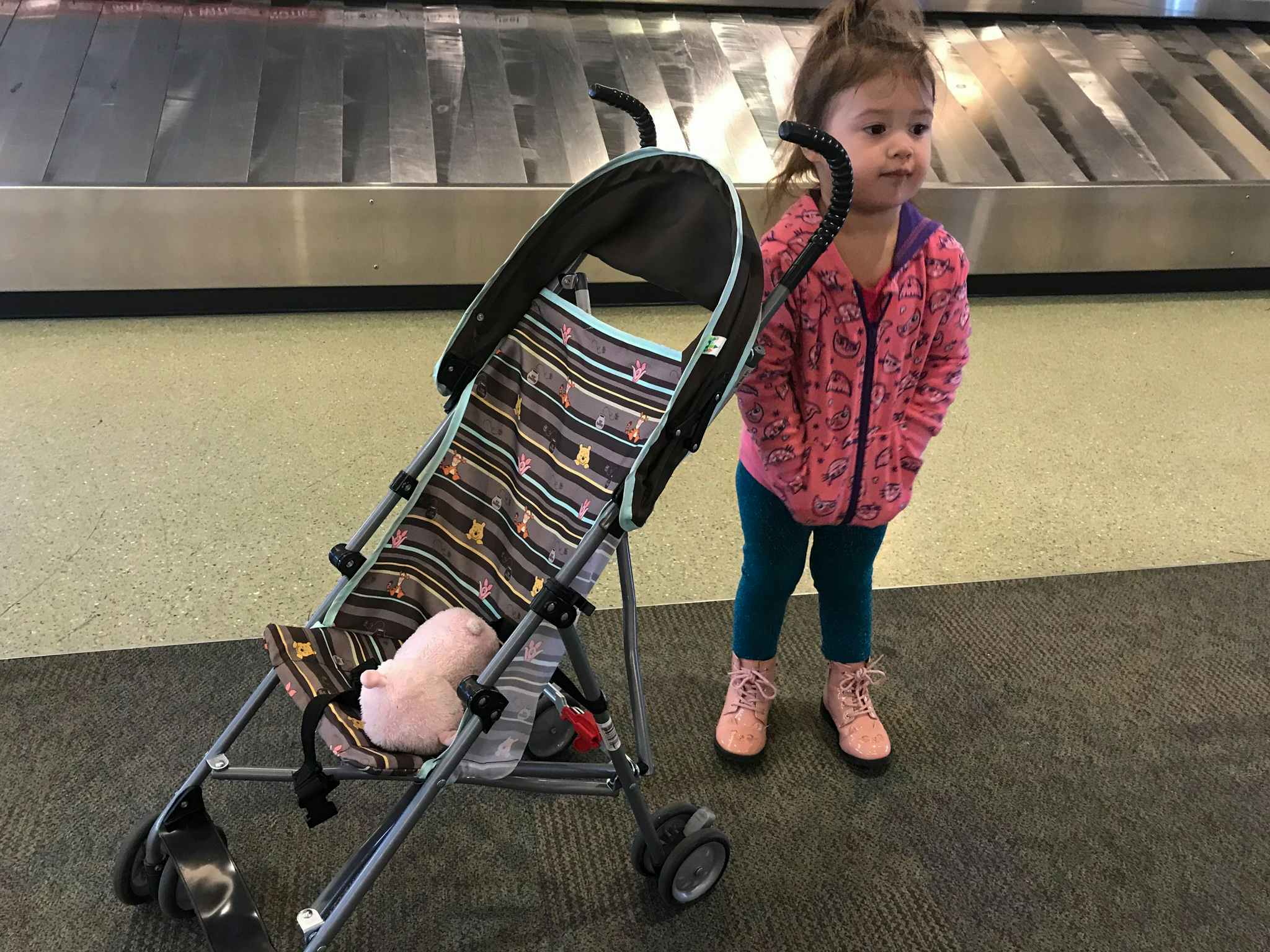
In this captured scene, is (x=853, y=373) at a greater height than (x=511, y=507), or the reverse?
(x=853, y=373)

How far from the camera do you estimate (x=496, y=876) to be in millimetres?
1622

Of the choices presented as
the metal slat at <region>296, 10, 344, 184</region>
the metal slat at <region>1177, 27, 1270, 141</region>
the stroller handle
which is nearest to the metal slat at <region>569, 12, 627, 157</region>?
the metal slat at <region>296, 10, 344, 184</region>

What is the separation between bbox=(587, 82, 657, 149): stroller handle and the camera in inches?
53.8

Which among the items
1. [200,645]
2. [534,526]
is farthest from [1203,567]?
[200,645]

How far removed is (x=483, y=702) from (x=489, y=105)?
8.70 feet

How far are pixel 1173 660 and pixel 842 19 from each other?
1.50 m

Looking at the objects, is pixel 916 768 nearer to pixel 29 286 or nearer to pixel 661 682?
pixel 661 682

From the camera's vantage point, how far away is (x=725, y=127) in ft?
11.7

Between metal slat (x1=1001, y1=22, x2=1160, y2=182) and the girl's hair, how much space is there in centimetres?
270

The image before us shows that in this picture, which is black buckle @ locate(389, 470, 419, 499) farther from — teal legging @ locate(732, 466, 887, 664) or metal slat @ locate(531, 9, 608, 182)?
metal slat @ locate(531, 9, 608, 182)

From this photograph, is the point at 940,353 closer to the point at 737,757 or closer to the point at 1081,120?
the point at 737,757

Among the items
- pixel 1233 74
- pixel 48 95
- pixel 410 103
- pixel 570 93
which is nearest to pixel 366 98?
pixel 410 103

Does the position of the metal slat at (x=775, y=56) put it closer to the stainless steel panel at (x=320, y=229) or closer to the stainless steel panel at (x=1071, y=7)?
the stainless steel panel at (x=1071, y=7)

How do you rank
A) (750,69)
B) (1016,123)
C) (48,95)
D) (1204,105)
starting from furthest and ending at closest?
(1204,105)
(1016,123)
(750,69)
(48,95)
